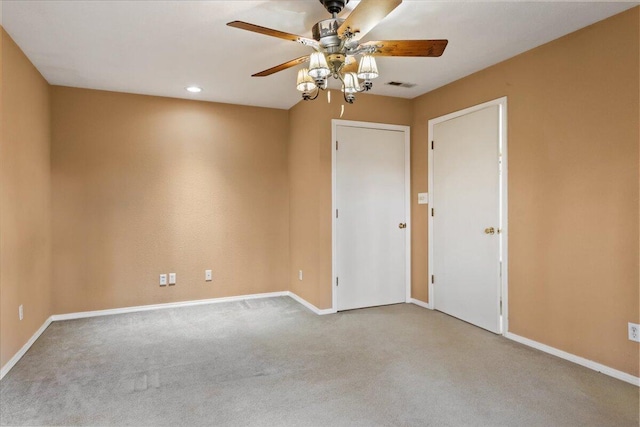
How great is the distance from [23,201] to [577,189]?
4.31 metres

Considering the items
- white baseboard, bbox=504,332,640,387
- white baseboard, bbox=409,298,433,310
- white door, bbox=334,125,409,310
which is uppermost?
white door, bbox=334,125,409,310

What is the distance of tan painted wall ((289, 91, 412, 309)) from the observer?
13.4ft

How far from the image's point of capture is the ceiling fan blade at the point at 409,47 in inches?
85.8

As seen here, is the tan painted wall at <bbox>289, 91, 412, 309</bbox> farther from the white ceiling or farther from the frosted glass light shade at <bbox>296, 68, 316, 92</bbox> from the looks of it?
the frosted glass light shade at <bbox>296, 68, 316, 92</bbox>

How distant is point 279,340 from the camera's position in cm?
330

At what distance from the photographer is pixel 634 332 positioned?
243 centimetres

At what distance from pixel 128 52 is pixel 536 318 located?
13.0ft

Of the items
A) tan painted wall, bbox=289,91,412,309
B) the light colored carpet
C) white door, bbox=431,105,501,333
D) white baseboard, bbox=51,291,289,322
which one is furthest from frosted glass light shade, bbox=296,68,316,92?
white baseboard, bbox=51,291,289,322

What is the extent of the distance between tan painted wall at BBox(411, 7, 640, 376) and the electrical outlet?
4 cm

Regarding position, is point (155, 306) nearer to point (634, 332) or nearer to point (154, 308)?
point (154, 308)

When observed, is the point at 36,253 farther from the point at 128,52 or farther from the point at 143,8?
the point at 143,8

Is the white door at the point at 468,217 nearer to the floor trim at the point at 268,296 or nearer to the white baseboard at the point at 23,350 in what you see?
the floor trim at the point at 268,296

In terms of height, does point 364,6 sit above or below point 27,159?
above

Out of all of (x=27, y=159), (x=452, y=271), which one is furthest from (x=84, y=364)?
(x=452, y=271)
